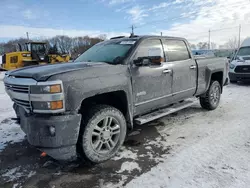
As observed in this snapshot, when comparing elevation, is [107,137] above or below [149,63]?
below

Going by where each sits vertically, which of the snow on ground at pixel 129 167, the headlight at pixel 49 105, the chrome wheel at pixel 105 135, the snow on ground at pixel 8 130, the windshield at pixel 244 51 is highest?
the windshield at pixel 244 51


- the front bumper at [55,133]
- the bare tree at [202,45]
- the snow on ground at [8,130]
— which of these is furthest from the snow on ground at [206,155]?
the bare tree at [202,45]

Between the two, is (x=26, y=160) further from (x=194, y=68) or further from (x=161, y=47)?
(x=194, y=68)

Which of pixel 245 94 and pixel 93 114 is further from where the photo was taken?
pixel 245 94

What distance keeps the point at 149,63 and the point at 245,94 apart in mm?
5481

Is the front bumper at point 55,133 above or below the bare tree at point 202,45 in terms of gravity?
below

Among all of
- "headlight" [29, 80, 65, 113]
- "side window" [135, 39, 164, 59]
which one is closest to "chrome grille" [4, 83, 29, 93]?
"headlight" [29, 80, 65, 113]

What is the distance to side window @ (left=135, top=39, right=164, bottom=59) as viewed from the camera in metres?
3.60

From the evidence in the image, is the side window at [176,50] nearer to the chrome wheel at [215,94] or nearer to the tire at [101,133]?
the chrome wheel at [215,94]

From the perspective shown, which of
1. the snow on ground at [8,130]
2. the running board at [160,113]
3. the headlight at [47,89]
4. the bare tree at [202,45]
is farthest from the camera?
the bare tree at [202,45]

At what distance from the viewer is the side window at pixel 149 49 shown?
3.60 meters

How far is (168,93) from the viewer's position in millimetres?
4250

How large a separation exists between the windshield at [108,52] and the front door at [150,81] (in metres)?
0.24

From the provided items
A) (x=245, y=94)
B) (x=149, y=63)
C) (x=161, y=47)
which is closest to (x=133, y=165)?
(x=149, y=63)
